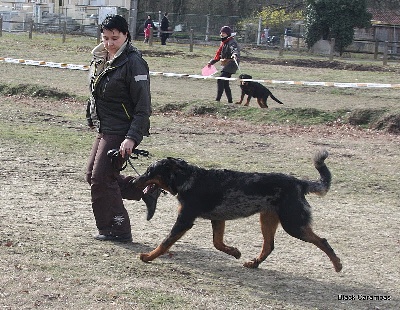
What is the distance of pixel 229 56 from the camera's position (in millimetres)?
17656

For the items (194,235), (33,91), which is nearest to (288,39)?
(33,91)

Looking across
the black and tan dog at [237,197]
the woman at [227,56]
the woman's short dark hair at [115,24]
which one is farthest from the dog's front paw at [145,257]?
the woman at [227,56]

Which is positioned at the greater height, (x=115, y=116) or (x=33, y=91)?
(x=115, y=116)

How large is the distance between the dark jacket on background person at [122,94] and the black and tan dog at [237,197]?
0.51 meters

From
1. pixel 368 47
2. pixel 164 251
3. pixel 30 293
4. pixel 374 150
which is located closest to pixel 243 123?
pixel 374 150

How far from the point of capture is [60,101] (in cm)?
1728

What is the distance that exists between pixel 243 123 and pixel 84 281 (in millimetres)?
9743

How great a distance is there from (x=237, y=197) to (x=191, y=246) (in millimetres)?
986

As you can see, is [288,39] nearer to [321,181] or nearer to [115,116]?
[115,116]

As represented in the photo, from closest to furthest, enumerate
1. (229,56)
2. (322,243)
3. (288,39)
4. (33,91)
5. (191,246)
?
(322,243)
(191,246)
(229,56)
(33,91)
(288,39)

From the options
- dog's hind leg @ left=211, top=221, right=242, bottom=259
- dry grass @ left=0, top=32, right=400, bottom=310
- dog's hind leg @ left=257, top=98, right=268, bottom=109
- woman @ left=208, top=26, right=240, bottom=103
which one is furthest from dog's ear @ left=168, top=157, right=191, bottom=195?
woman @ left=208, top=26, right=240, bottom=103

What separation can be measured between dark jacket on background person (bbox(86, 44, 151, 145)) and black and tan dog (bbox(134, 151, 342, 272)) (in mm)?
512

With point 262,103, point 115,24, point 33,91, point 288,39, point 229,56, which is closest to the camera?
point 115,24

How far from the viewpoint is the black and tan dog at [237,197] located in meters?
6.27
